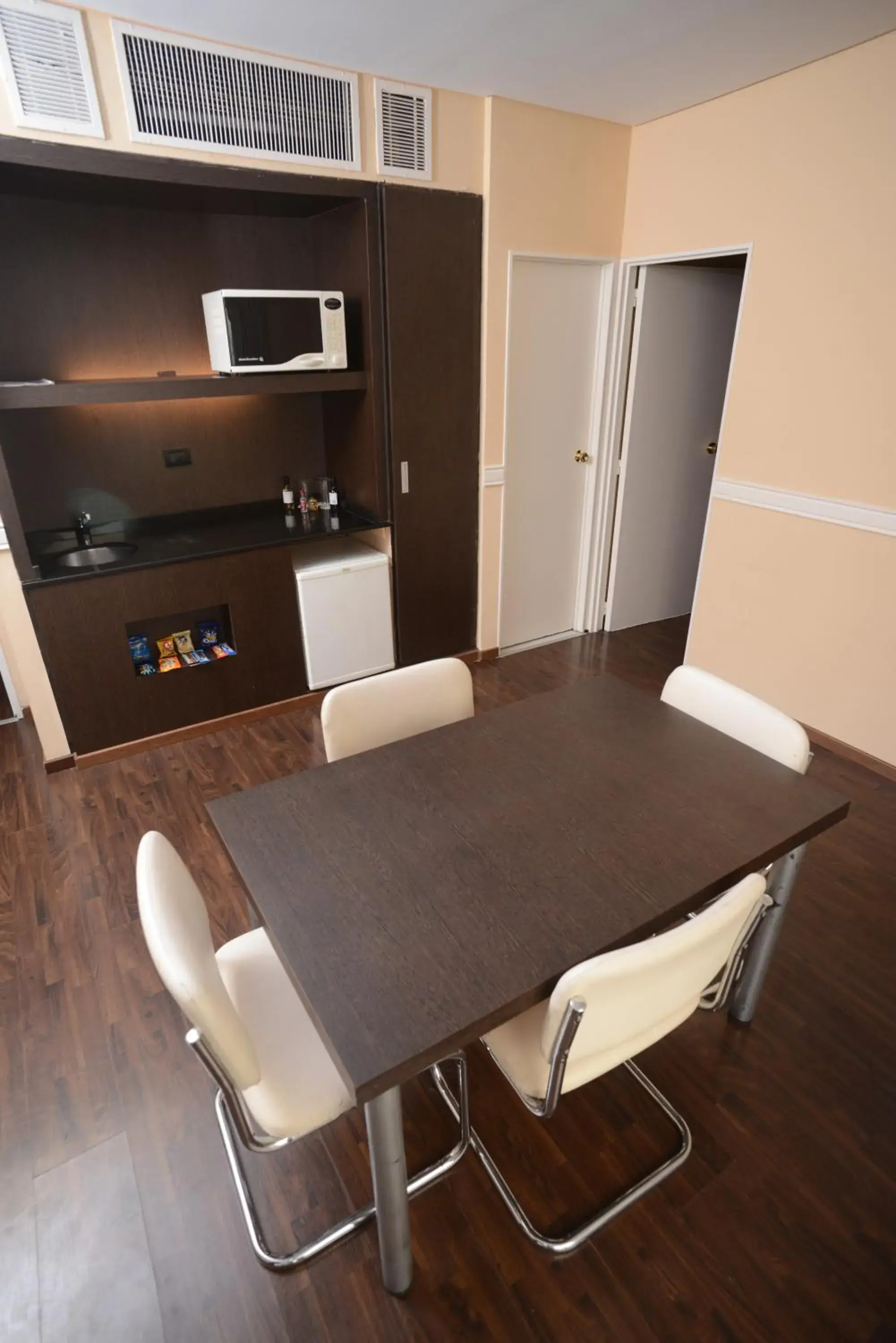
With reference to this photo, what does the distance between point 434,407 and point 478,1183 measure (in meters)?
2.99

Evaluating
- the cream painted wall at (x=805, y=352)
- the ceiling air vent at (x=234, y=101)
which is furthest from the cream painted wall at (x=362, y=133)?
the cream painted wall at (x=805, y=352)

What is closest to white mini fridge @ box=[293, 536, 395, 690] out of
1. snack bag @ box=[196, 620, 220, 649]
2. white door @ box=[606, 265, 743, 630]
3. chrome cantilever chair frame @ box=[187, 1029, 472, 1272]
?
snack bag @ box=[196, 620, 220, 649]

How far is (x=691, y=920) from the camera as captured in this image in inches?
43.2

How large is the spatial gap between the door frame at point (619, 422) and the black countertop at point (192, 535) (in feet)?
4.82

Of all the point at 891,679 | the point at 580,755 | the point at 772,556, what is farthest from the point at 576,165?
the point at 580,755

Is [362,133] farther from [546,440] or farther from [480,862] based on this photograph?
[480,862]

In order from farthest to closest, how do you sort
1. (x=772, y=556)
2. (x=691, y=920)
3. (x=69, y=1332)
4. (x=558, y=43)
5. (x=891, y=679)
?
(x=772, y=556), (x=891, y=679), (x=558, y=43), (x=69, y=1332), (x=691, y=920)

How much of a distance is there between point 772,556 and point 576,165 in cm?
205

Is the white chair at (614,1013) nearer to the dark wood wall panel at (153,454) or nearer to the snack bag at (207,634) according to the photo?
the snack bag at (207,634)

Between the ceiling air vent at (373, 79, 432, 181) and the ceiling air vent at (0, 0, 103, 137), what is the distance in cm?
106

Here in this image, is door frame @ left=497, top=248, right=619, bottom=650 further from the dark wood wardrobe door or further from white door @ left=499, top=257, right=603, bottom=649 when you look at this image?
the dark wood wardrobe door

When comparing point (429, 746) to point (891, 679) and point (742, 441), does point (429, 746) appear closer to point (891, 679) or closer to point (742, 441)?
point (891, 679)

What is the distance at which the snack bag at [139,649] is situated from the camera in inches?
121

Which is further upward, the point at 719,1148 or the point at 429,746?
the point at 429,746
